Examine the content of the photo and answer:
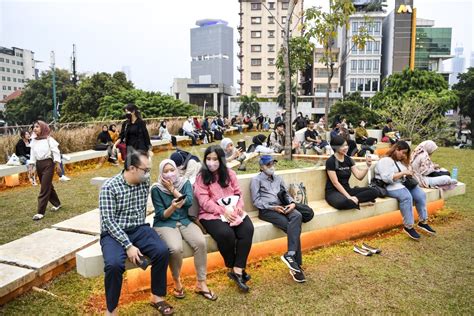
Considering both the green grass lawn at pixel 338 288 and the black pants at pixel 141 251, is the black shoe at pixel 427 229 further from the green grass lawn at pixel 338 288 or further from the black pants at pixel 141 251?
the black pants at pixel 141 251

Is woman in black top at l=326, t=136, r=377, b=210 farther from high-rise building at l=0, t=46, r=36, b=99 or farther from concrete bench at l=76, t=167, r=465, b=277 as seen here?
high-rise building at l=0, t=46, r=36, b=99

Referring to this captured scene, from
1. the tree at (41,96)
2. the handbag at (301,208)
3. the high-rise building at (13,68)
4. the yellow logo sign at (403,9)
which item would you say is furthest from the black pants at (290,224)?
the high-rise building at (13,68)

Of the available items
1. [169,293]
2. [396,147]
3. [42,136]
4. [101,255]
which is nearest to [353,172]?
[396,147]

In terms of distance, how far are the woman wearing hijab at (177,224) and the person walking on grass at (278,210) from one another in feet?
3.14

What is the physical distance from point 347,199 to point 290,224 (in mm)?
1247

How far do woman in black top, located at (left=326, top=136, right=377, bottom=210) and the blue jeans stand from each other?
0.43 metres

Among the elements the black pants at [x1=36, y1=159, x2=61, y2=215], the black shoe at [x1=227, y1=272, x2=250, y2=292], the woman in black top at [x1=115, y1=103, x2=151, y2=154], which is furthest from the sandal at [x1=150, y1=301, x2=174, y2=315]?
the woman in black top at [x1=115, y1=103, x2=151, y2=154]

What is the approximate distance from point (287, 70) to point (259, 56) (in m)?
58.0

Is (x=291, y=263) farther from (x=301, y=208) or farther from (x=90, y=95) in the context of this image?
(x=90, y=95)

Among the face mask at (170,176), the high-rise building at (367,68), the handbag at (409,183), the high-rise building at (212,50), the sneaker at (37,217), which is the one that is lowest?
the sneaker at (37,217)

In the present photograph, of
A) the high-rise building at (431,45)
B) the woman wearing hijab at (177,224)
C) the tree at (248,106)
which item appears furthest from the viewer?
the high-rise building at (431,45)

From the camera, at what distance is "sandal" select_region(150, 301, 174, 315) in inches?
132

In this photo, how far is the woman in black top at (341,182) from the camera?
524 centimetres

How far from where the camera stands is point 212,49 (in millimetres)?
178000
